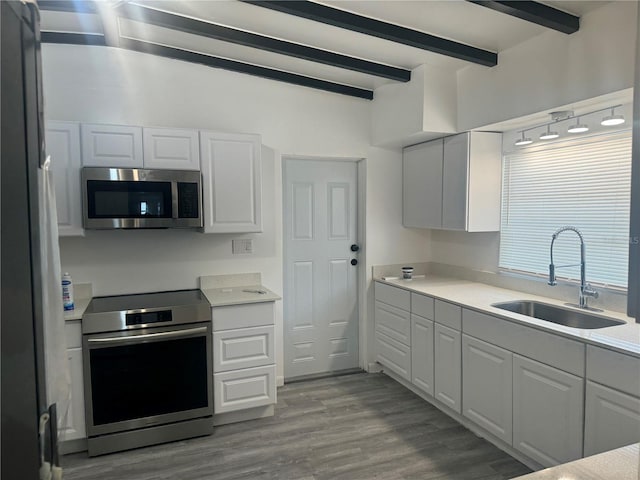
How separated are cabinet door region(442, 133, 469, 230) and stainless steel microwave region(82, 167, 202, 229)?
191cm

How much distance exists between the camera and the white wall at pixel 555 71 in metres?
2.13

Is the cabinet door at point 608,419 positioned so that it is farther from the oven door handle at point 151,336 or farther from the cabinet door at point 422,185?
the oven door handle at point 151,336

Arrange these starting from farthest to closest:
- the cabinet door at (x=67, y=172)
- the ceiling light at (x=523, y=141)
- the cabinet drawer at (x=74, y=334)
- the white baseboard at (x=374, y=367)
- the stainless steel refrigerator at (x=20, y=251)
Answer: the white baseboard at (x=374, y=367) < the ceiling light at (x=523, y=141) < the cabinet door at (x=67, y=172) < the cabinet drawer at (x=74, y=334) < the stainless steel refrigerator at (x=20, y=251)

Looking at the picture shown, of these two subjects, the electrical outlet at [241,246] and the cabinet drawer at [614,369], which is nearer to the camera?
the cabinet drawer at [614,369]

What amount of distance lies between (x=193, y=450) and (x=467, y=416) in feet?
5.87

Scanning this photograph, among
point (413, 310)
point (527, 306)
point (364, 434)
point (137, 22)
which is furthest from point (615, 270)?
point (137, 22)

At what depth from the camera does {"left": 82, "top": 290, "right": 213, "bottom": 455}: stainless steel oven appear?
261 centimetres

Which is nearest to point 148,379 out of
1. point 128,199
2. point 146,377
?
point 146,377

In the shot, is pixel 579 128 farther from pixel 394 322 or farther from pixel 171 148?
pixel 171 148

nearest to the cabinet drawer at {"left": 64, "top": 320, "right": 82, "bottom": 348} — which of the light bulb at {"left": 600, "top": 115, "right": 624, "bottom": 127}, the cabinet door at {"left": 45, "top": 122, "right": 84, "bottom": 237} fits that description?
the cabinet door at {"left": 45, "top": 122, "right": 84, "bottom": 237}

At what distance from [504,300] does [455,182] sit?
0.97 metres

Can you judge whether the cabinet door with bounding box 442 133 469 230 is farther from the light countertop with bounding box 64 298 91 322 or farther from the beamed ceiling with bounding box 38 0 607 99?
the light countertop with bounding box 64 298 91 322

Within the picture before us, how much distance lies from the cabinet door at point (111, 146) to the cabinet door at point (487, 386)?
251 centimetres

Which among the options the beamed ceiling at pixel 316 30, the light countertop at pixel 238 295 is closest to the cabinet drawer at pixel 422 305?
the light countertop at pixel 238 295
